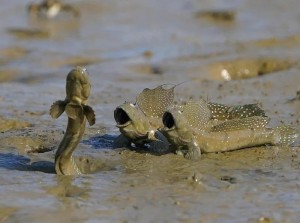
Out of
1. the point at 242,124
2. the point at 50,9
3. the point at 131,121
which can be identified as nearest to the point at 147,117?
the point at 131,121

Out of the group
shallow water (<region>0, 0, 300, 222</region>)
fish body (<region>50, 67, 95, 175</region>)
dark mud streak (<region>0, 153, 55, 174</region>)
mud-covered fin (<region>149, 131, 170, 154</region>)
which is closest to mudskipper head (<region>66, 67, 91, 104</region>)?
fish body (<region>50, 67, 95, 175</region>)

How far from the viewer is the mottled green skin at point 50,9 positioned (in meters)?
10.6

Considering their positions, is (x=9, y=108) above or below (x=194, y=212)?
above

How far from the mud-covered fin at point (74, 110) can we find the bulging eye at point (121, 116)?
604 millimetres

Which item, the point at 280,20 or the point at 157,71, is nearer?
the point at 157,71

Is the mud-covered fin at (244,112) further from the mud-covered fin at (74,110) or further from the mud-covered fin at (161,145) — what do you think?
the mud-covered fin at (74,110)

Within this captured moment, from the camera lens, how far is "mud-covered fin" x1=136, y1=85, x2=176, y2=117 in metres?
4.12

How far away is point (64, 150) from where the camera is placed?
3588 millimetres

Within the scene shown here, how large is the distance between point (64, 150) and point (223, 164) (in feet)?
2.66

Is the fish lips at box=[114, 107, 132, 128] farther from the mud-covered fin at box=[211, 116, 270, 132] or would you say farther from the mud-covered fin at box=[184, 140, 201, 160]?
the mud-covered fin at box=[211, 116, 270, 132]

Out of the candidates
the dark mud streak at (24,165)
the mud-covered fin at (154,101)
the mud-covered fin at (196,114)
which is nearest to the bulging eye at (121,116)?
the mud-covered fin at (154,101)

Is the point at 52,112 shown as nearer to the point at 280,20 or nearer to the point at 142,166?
the point at 142,166

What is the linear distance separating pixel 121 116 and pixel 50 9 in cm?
691

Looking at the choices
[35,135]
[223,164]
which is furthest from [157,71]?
[223,164]
